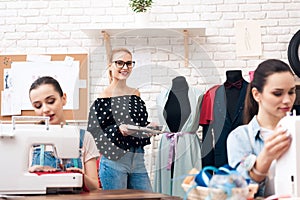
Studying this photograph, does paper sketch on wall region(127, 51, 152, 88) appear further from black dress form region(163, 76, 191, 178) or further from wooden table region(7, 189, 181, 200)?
wooden table region(7, 189, 181, 200)

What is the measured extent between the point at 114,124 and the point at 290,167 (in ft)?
6.40

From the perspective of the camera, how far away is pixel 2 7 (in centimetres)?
492

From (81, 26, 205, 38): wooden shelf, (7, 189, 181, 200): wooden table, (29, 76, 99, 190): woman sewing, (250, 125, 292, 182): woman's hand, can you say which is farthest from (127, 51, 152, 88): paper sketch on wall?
(250, 125, 292, 182): woman's hand

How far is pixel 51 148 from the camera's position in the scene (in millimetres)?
2908

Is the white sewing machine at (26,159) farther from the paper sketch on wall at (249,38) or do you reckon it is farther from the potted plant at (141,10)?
the paper sketch on wall at (249,38)

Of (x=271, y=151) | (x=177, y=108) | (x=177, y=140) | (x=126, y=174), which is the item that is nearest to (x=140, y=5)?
(x=177, y=108)

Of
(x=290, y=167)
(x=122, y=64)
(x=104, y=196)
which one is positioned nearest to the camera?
(x=290, y=167)

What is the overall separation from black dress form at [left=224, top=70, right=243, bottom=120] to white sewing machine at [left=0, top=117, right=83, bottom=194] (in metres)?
2.02

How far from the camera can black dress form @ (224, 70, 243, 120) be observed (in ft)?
14.2

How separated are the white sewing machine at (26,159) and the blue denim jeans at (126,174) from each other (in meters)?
1.09

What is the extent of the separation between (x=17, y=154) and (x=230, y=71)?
97.2 inches

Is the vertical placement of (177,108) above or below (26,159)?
above

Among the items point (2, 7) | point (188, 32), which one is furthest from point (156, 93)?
point (2, 7)

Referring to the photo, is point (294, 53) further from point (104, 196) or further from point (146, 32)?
point (104, 196)
